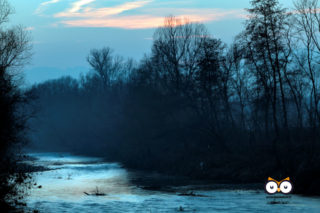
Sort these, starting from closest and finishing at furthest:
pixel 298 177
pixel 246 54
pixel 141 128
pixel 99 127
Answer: pixel 298 177
pixel 246 54
pixel 141 128
pixel 99 127

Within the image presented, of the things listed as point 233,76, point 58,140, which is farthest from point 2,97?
point 58,140

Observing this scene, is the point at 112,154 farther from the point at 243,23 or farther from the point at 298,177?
the point at 298,177

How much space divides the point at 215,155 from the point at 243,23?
15.0m

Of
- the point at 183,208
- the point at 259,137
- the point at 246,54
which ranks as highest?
the point at 246,54

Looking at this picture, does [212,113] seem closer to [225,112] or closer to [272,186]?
[225,112]

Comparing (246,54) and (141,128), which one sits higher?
(246,54)

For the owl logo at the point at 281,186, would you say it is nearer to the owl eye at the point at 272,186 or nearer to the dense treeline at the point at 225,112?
the owl eye at the point at 272,186

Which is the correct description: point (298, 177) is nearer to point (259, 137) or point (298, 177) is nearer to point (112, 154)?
point (259, 137)

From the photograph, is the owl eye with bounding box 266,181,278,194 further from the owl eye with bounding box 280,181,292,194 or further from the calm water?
the calm water

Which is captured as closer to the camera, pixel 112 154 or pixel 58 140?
pixel 112 154

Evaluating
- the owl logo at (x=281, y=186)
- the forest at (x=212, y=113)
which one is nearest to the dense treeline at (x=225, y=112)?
the forest at (x=212, y=113)

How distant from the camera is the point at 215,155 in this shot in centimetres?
4591

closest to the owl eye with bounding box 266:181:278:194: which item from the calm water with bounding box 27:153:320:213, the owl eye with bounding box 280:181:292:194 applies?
the owl eye with bounding box 280:181:292:194

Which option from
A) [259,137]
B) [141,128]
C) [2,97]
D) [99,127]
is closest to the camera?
[2,97]
